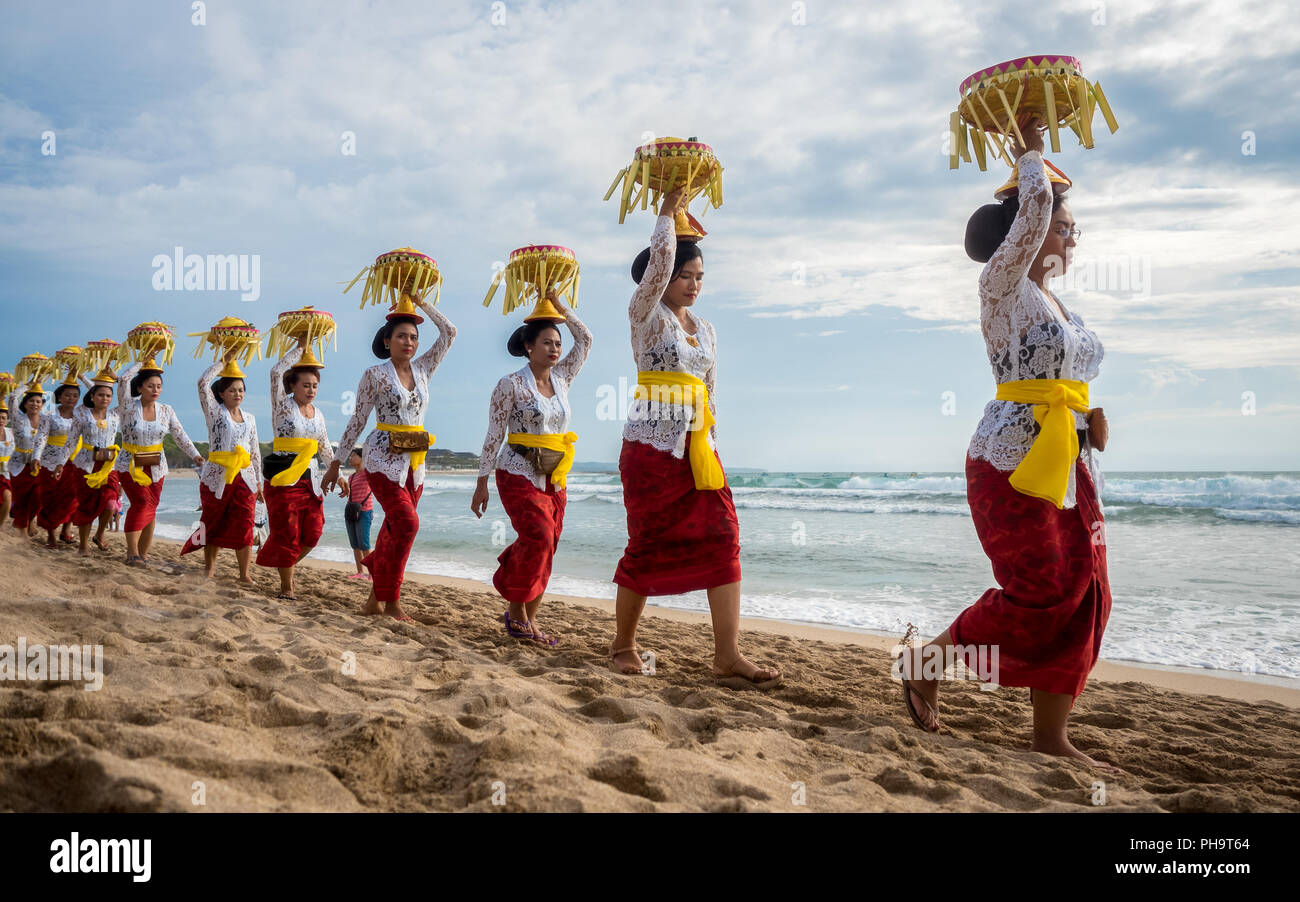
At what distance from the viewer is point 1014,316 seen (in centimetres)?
290

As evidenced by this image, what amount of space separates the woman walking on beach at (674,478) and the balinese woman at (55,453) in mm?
9574

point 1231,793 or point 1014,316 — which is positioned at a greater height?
point 1014,316

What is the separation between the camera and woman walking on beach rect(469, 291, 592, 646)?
4.74 meters

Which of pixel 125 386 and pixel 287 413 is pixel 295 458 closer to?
pixel 287 413

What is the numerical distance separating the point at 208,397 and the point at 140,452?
1783 millimetres

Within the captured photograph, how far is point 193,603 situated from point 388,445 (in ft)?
4.86

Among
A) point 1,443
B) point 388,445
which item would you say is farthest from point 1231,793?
point 1,443

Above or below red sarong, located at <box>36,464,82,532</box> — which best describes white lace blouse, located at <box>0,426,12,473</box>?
above

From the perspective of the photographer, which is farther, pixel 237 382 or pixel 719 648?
pixel 237 382

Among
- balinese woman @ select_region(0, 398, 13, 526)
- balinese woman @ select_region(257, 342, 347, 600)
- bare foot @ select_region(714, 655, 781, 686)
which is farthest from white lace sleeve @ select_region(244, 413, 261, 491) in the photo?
balinese woman @ select_region(0, 398, 13, 526)

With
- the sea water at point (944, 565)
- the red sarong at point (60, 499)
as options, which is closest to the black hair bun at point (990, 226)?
the sea water at point (944, 565)

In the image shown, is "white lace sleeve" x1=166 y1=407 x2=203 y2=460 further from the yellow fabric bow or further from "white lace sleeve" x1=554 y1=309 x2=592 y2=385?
"white lace sleeve" x1=554 y1=309 x2=592 y2=385

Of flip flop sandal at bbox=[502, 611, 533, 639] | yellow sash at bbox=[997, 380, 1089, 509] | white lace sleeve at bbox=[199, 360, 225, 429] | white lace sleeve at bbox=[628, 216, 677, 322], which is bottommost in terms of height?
flip flop sandal at bbox=[502, 611, 533, 639]
